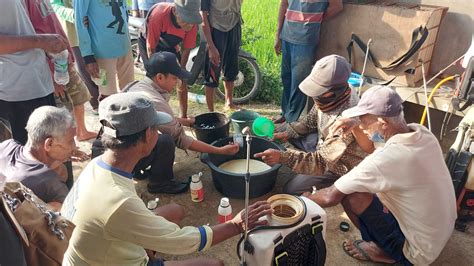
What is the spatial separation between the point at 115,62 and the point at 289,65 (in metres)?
1.92

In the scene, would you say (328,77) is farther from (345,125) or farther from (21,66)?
(21,66)

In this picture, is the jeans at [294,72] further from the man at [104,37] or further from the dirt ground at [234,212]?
the man at [104,37]

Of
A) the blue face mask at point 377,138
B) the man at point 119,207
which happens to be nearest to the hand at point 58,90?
the man at point 119,207

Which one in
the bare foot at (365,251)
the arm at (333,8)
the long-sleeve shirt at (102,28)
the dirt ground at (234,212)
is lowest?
the dirt ground at (234,212)

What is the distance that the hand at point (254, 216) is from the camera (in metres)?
1.98

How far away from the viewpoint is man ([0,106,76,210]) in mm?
2029

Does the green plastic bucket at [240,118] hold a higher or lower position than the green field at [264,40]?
lower

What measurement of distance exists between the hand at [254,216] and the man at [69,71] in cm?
194

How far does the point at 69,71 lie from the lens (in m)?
3.31

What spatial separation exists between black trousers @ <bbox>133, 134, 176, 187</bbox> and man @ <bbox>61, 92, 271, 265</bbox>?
1.26 metres

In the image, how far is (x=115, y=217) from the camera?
1.53m

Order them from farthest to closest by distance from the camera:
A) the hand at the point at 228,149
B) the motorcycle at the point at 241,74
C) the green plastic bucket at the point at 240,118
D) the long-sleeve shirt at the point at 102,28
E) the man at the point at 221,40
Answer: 1. the motorcycle at the point at 241,74
2. the man at the point at 221,40
3. the green plastic bucket at the point at 240,118
4. the long-sleeve shirt at the point at 102,28
5. the hand at the point at 228,149

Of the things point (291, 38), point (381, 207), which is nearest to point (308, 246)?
point (381, 207)

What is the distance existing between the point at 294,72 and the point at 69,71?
229 cm
